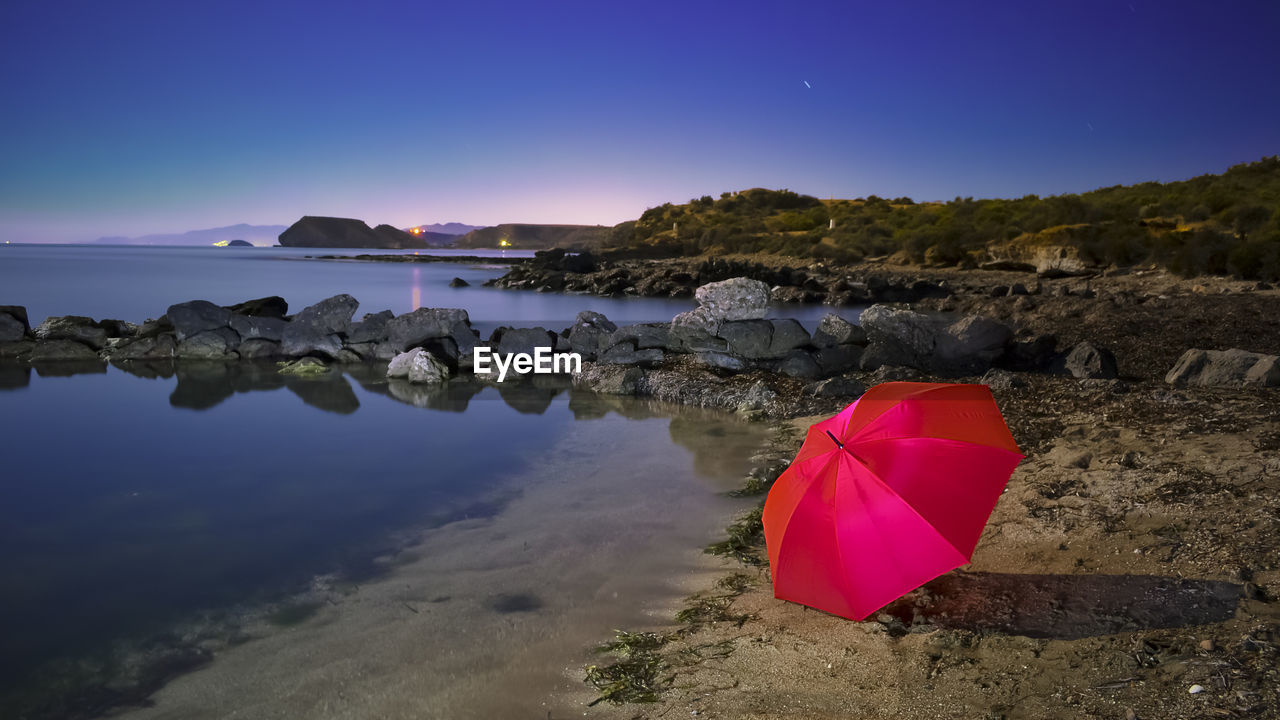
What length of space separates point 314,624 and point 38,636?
5.68 ft

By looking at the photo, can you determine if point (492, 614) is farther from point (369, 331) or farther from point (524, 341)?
point (369, 331)

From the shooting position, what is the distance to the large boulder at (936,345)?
1139 centimetres

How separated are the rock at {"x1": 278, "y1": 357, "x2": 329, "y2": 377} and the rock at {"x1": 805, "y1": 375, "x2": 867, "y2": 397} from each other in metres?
9.28

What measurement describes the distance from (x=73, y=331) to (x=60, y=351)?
2.22ft

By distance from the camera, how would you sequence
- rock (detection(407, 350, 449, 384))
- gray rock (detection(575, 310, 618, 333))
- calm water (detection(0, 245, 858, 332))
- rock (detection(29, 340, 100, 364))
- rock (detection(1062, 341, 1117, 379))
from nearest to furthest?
rock (detection(1062, 341, 1117, 379))
rock (detection(407, 350, 449, 384))
gray rock (detection(575, 310, 618, 333))
rock (detection(29, 340, 100, 364))
calm water (detection(0, 245, 858, 332))

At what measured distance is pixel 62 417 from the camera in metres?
10.2

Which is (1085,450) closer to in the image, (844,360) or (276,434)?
(844,360)

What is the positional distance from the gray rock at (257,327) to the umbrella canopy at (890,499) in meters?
13.9

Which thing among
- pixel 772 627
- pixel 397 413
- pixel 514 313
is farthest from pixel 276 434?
pixel 514 313

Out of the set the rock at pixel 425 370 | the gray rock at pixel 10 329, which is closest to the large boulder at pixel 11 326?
the gray rock at pixel 10 329

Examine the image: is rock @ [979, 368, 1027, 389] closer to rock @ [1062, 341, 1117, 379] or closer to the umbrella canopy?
rock @ [1062, 341, 1117, 379]

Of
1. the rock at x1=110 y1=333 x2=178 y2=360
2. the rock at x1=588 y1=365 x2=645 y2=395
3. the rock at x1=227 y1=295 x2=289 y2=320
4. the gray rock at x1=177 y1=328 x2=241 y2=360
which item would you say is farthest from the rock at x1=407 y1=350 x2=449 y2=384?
the rock at x1=110 y1=333 x2=178 y2=360

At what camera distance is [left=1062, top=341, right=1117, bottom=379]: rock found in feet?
31.3

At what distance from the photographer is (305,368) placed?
45.3ft
